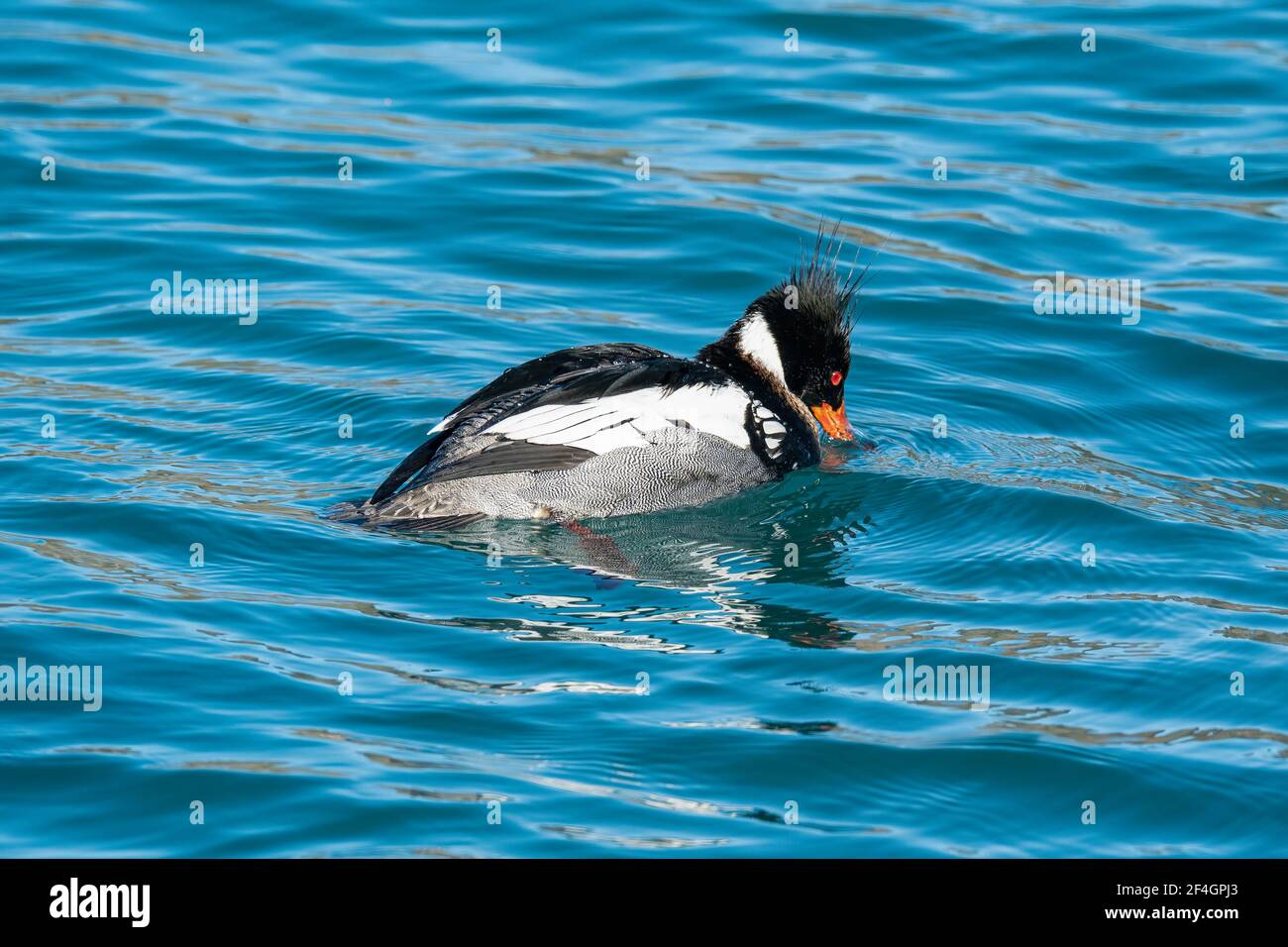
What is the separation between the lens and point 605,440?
9.25 meters

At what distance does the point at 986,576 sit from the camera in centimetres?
889

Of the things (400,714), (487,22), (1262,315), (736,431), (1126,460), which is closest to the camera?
(400,714)

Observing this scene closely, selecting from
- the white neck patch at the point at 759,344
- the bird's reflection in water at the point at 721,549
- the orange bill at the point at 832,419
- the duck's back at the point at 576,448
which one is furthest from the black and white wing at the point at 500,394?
the orange bill at the point at 832,419

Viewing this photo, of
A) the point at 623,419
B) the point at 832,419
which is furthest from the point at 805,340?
the point at 623,419

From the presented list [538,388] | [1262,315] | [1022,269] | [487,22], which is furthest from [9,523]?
[487,22]

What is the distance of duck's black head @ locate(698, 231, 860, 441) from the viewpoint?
10.1 meters

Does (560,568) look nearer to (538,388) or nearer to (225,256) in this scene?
(538,388)

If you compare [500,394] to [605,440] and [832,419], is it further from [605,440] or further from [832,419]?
[832,419]

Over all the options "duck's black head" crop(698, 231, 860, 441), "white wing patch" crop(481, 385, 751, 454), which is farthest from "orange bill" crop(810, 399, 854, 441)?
"white wing patch" crop(481, 385, 751, 454)

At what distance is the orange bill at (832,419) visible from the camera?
34.1 feet

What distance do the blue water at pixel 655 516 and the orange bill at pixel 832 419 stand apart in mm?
248

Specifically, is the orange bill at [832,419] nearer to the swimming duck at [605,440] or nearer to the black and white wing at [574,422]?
the swimming duck at [605,440]

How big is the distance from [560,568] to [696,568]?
0.71 meters

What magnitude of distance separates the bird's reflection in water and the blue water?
0.12 feet
